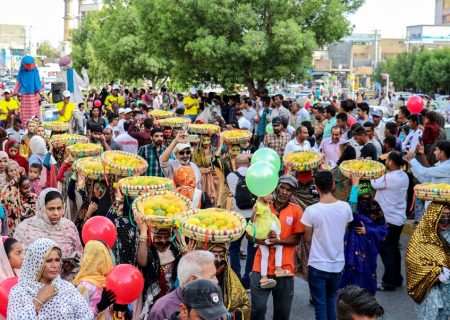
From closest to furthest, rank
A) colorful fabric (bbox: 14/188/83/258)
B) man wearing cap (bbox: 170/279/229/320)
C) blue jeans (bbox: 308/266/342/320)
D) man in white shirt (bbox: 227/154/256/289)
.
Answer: man wearing cap (bbox: 170/279/229/320)
colorful fabric (bbox: 14/188/83/258)
blue jeans (bbox: 308/266/342/320)
man in white shirt (bbox: 227/154/256/289)

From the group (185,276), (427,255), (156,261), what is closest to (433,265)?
(427,255)

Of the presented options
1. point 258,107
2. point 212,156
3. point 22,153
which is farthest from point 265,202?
point 258,107

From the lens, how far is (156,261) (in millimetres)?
5609

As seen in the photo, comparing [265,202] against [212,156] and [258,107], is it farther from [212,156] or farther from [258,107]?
[258,107]

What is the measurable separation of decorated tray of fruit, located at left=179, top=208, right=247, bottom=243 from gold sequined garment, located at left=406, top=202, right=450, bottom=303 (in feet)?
6.64

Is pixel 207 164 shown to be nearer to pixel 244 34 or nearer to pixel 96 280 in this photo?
pixel 96 280

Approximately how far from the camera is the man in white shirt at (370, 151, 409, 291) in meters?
8.25

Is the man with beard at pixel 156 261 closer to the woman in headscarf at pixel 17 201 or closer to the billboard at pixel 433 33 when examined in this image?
the woman in headscarf at pixel 17 201

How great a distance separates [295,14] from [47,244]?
14653 millimetres

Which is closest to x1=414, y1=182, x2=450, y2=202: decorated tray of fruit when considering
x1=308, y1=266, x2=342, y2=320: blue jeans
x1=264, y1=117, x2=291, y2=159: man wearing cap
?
x1=308, y1=266, x2=342, y2=320: blue jeans

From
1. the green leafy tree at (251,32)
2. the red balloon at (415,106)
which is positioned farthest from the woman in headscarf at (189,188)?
the green leafy tree at (251,32)

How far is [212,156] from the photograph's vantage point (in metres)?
9.94

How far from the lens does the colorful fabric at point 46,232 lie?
6.30 metres

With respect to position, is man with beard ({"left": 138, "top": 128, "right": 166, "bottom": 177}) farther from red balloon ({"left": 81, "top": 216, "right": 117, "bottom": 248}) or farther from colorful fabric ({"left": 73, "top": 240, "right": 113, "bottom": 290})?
colorful fabric ({"left": 73, "top": 240, "right": 113, "bottom": 290})
